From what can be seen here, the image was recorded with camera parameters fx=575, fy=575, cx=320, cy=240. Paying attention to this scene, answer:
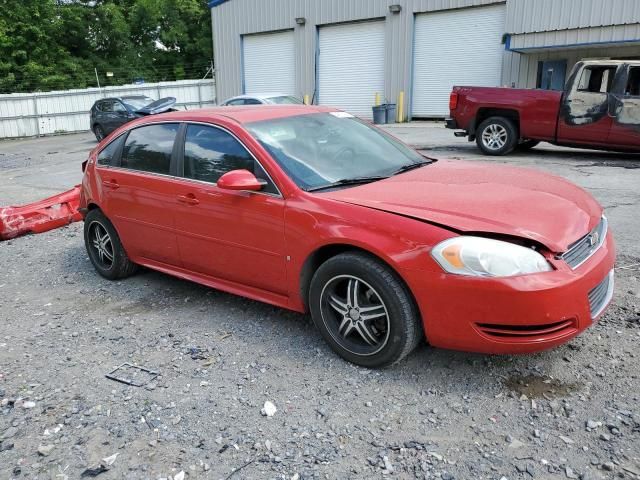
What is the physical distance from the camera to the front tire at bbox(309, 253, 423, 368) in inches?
125

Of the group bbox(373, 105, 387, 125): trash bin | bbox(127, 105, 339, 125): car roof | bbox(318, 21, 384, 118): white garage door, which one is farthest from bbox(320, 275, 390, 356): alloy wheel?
bbox(318, 21, 384, 118): white garage door

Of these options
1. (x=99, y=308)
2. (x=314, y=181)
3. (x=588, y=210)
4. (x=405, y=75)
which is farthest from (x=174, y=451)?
(x=405, y=75)

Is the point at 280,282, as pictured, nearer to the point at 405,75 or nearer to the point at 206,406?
the point at 206,406

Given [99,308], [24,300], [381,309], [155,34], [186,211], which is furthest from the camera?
[155,34]

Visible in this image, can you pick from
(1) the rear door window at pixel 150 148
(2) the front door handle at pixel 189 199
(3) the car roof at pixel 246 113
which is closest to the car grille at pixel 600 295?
(3) the car roof at pixel 246 113

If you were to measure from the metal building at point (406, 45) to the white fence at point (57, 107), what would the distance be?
267cm

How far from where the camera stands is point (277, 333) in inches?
158

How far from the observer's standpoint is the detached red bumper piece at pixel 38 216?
7250mm

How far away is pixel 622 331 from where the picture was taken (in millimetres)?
3723

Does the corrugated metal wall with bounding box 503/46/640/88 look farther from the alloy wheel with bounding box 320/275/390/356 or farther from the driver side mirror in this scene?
the alloy wheel with bounding box 320/275/390/356

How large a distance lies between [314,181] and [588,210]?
1703 millimetres

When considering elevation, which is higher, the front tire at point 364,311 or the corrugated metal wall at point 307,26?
the corrugated metal wall at point 307,26

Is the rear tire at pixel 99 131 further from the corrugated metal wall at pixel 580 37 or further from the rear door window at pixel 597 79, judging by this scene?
the rear door window at pixel 597 79

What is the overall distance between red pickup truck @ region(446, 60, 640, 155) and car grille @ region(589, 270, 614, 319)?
26.0 feet
